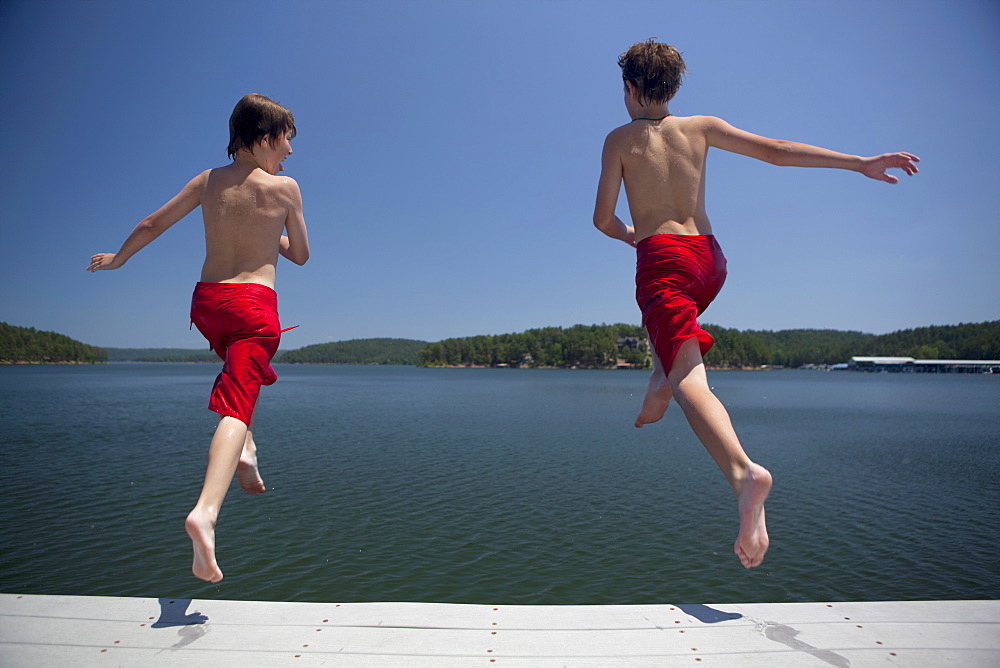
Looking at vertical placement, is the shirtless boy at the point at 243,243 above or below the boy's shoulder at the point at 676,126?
below

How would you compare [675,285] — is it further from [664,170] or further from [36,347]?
[36,347]

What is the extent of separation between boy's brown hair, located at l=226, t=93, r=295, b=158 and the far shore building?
563ft

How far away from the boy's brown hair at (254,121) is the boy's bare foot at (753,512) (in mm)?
2946

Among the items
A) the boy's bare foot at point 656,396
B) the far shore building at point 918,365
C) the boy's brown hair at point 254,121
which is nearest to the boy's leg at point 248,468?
the boy's brown hair at point 254,121

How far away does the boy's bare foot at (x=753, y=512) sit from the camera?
2441 millimetres

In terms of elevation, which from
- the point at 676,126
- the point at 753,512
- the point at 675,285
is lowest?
the point at 753,512

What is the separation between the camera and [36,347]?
6801 inches

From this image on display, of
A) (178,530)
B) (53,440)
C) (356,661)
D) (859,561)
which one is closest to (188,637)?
(356,661)

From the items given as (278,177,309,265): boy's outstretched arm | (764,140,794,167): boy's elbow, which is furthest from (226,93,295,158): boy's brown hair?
(764,140,794,167): boy's elbow

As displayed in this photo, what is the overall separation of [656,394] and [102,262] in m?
3.09

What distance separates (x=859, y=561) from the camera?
12.1 metres

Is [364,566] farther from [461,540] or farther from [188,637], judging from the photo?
[188,637]

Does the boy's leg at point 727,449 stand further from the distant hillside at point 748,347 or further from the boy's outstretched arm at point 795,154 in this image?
the distant hillside at point 748,347

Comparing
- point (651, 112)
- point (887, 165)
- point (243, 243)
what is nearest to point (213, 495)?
point (243, 243)
